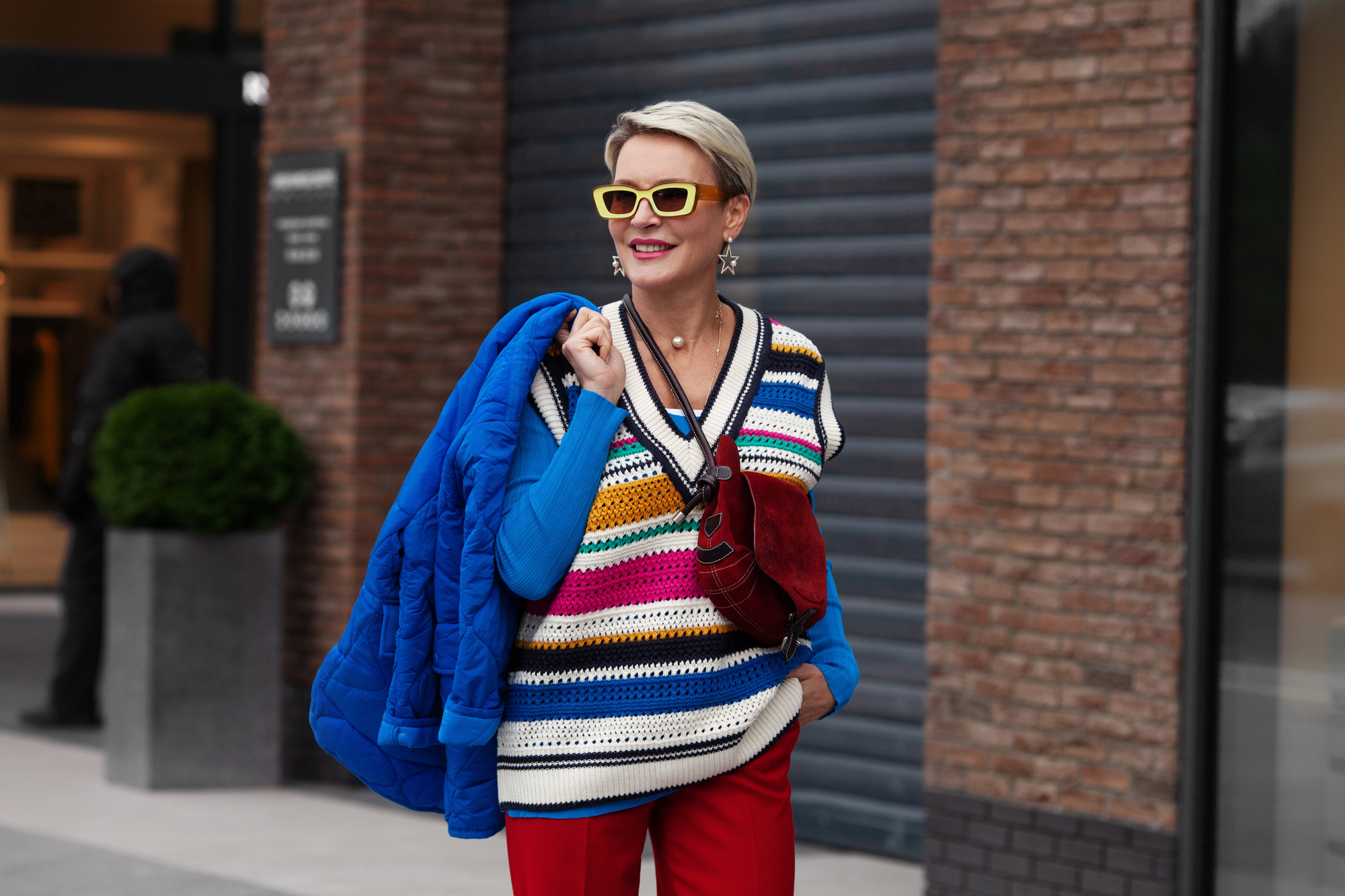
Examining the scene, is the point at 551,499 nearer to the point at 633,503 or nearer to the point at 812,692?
the point at 633,503

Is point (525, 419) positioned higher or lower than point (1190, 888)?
higher

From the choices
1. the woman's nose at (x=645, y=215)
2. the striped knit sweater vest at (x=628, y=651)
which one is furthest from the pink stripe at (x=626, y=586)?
the woman's nose at (x=645, y=215)

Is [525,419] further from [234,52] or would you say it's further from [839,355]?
[234,52]

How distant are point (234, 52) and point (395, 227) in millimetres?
4368

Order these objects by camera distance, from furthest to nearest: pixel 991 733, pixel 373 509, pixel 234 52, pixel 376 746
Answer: pixel 234 52 → pixel 373 509 → pixel 991 733 → pixel 376 746

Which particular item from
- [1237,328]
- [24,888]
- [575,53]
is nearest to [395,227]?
[575,53]

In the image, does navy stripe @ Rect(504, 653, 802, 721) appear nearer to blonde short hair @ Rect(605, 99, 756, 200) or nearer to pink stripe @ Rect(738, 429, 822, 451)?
pink stripe @ Rect(738, 429, 822, 451)

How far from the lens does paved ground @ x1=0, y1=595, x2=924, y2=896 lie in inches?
245

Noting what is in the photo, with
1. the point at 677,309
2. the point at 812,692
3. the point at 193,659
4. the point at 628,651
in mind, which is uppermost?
the point at 677,309

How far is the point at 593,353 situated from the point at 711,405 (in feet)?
0.83

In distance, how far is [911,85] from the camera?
6863 millimetres

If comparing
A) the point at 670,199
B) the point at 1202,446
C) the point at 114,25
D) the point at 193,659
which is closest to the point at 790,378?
the point at 670,199

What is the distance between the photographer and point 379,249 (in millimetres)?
8156

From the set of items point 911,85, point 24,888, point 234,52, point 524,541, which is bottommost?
point 24,888
